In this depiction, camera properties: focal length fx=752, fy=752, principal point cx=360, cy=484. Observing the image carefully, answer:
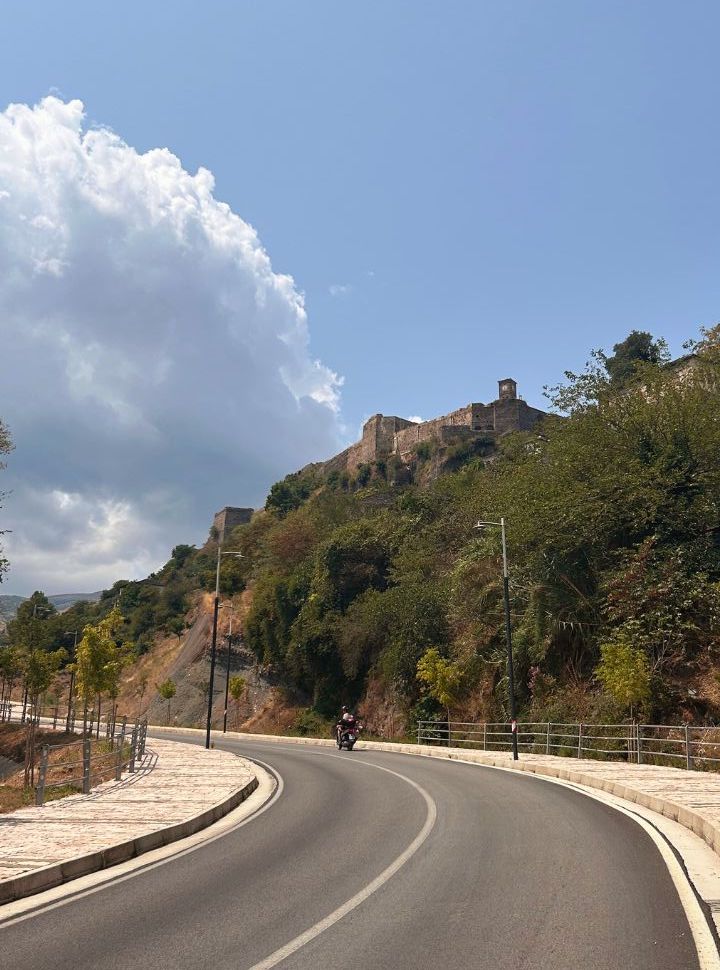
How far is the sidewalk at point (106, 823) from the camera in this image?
319 inches

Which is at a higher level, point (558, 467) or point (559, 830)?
point (558, 467)

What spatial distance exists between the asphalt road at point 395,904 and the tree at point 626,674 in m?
Answer: 14.1

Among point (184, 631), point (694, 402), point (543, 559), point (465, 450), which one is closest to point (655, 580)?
point (543, 559)

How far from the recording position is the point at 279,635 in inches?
2571

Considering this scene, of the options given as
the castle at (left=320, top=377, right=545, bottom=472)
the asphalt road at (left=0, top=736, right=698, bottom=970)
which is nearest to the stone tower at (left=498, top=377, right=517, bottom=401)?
the castle at (left=320, top=377, right=545, bottom=472)

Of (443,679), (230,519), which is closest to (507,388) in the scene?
(230,519)

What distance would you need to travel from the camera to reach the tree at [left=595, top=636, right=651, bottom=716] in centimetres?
2533

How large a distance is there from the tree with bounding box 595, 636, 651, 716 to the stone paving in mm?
→ 12796

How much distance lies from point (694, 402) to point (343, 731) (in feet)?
67.5

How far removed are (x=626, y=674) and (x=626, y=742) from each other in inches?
94.0

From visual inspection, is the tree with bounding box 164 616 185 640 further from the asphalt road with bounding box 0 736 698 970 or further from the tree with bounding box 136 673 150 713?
the asphalt road with bounding box 0 736 698 970

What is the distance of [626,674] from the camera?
2544 centimetres

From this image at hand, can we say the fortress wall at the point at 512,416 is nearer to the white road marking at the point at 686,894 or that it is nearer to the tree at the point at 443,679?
the tree at the point at 443,679

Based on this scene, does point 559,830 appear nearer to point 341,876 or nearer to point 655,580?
point 341,876
